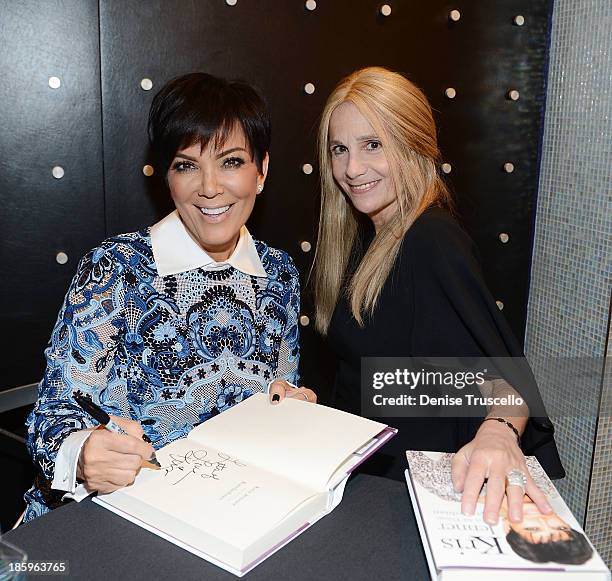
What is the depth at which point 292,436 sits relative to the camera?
0.90 metres

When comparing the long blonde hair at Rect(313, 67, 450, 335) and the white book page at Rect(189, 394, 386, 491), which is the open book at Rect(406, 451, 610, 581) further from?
the long blonde hair at Rect(313, 67, 450, 335)

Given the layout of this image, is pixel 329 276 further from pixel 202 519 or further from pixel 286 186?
pixel 202 519

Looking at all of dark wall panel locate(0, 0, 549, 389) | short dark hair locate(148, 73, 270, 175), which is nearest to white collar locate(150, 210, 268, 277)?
short dark hair locate(148, 73, 270, 175)

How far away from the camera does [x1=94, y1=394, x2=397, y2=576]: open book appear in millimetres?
715

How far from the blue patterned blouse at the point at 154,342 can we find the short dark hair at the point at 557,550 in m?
0.65

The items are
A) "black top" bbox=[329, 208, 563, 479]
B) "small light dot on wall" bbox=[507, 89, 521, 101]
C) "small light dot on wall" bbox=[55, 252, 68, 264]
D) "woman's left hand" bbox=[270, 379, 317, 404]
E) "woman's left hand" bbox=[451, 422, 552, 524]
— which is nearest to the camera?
"woman's left hand" bbox=[451, 422, 552, 524]

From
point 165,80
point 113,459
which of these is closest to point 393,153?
point 165,80

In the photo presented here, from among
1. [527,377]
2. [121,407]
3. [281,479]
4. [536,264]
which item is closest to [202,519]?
[281,479]

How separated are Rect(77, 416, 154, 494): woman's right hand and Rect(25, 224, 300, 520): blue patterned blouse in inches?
8.1

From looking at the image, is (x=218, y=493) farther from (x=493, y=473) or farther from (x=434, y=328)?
(x=434, y=328)

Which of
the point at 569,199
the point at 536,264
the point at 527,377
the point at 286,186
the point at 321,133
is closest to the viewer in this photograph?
the point at 527,377

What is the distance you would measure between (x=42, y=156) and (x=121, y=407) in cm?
63

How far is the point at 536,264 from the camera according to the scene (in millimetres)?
2021

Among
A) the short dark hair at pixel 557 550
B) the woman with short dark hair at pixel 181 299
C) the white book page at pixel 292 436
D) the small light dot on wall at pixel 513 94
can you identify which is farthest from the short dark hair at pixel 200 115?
the small light dot on wall at pixel 513 94
